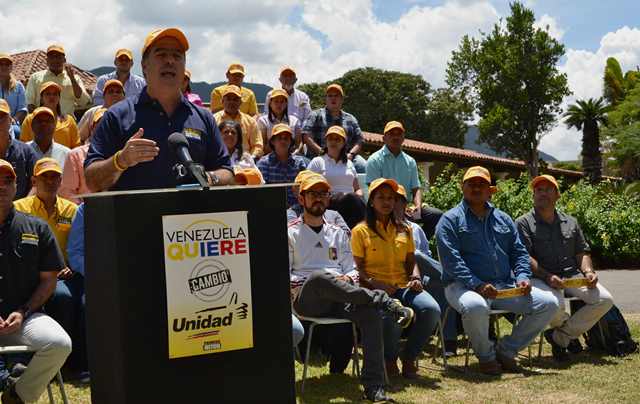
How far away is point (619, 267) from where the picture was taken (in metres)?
14.5

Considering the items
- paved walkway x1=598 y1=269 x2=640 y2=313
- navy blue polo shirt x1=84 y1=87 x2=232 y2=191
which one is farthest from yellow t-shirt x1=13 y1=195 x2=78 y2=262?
paved walkway x1=598 y1=269 x2=640 y2=313

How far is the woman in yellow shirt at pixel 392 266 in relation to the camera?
623 cm

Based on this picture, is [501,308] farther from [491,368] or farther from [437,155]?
[437,155]

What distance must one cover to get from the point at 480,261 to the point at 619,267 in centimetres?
896

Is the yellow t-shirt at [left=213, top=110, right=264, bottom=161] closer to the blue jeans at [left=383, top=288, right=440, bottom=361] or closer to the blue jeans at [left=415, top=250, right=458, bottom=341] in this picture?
the blue jeans at [left=415, top=250, right=458, bottom=341]

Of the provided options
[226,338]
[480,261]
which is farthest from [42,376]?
[480,261]

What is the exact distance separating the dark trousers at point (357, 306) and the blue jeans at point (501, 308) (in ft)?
3.73

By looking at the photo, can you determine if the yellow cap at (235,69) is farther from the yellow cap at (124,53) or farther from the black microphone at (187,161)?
the black microphone at (187,161)

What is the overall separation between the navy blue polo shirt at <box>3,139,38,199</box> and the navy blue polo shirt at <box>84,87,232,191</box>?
372cm

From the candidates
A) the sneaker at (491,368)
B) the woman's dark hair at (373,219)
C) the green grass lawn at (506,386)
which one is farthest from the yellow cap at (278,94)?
the sneaker at (491,368)

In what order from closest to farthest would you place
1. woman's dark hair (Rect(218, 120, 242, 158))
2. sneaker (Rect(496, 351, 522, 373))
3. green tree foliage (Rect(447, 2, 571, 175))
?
1. sneaker (Rect(496, 351, 522, 373))
2. woman's dark hair (Rect(218, 120, 242, 158))
3. green tree foliage (Rect(447, 2, 571, 175))

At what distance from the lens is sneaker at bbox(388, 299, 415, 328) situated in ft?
18.4

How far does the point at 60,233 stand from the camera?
598cm

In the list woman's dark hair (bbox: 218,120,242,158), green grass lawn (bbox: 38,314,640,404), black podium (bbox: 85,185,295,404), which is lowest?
green grass lawn (bbox: 38,314,640,404)
